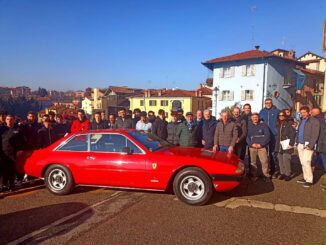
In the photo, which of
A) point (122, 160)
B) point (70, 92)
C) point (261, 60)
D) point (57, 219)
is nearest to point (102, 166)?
point (122, 160)

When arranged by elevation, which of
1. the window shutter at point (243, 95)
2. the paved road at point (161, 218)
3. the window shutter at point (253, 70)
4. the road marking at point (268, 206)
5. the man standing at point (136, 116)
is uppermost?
the window shutter at point (253, 70)

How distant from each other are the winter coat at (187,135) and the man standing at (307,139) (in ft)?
8.54

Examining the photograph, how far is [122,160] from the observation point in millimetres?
4703

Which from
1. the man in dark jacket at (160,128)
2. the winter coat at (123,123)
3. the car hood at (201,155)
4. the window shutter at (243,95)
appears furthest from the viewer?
the window shutter at (243,95)

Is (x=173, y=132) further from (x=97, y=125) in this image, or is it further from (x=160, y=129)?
(x=97, y=125)

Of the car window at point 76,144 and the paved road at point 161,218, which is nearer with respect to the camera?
the paved road at point 161,218

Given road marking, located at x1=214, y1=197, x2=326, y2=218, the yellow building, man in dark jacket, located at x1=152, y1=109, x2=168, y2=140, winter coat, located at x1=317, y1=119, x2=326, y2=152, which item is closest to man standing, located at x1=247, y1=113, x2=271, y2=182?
winter coat, located at x1=317, y1=119, x2=326, y2=152

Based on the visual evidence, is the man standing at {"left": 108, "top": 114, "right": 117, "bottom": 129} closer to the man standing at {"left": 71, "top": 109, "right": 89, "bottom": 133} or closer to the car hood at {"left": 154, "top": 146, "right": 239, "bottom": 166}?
the man standing at {"left": 71, "top": 109, "right": 89, "bottom": 133}

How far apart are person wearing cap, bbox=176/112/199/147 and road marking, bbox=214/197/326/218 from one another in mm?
2072

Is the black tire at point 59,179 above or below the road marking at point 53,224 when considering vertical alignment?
above

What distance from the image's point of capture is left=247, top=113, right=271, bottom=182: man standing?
19.2ft

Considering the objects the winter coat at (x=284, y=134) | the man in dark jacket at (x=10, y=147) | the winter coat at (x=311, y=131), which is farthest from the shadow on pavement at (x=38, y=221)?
the winter coat at (x=311, y=131)

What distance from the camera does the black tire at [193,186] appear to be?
14.1 ft

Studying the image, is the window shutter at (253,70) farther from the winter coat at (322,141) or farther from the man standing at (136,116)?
the winter coat at (322,141)
